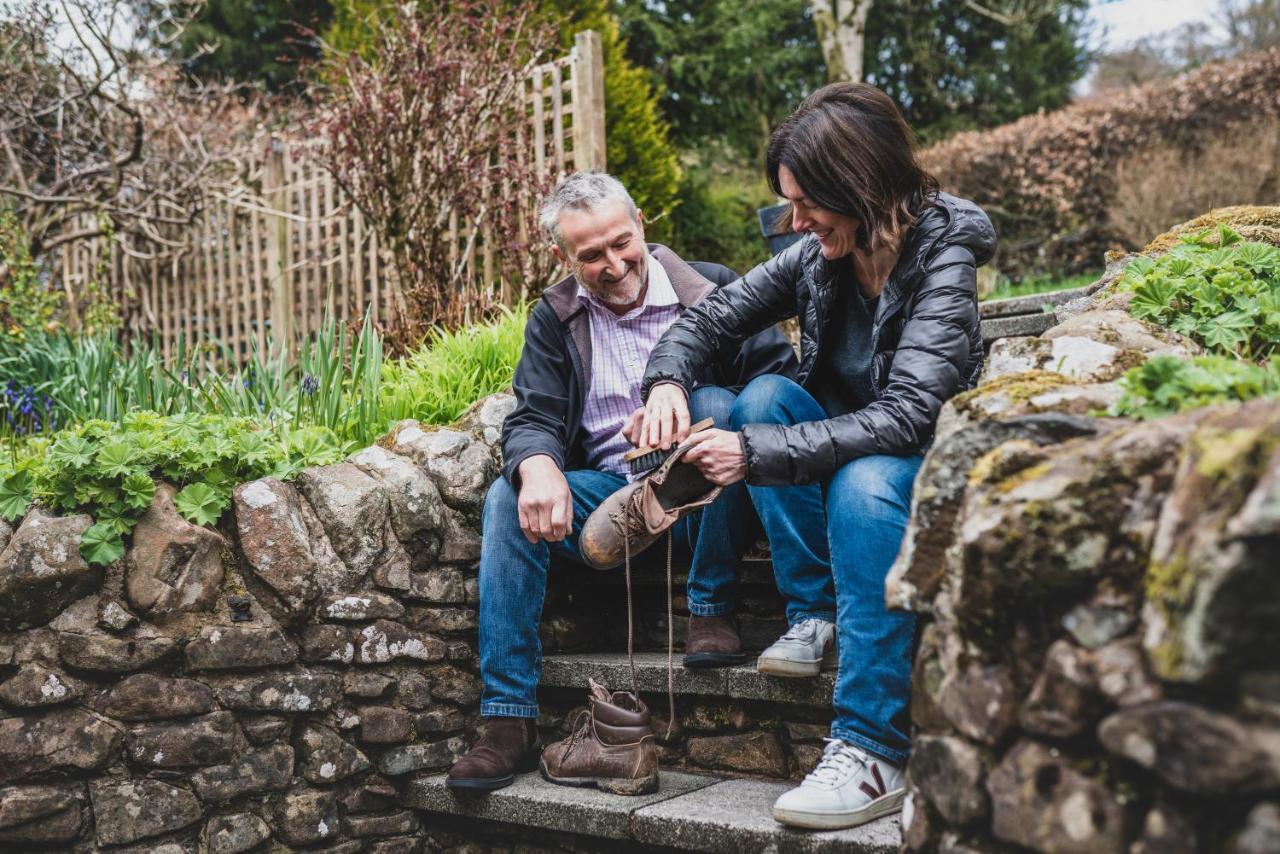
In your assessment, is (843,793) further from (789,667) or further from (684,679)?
(684,679)

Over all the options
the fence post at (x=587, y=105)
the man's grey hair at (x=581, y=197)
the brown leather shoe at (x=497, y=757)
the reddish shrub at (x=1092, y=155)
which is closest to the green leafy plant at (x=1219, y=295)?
the man's grey hair at (x=581, y=197)

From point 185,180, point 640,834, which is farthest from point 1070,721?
point 185,180

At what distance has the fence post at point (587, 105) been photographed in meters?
4.71

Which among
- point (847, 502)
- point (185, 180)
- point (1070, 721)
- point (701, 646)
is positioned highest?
point (185, 180)

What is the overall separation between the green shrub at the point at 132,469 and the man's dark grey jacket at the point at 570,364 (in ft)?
1.97

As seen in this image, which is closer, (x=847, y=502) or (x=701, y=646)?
(x=847, y=502)

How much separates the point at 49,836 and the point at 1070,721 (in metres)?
1.96

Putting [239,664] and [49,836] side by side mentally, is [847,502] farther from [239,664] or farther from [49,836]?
[49,836]

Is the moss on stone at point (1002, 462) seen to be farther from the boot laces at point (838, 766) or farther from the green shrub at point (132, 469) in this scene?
the green shrub at point (132, 469)

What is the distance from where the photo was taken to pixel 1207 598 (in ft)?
3.20

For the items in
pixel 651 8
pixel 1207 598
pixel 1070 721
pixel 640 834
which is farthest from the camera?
pixel 651 8

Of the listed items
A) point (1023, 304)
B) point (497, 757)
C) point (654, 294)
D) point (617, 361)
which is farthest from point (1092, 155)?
point (497, 757)

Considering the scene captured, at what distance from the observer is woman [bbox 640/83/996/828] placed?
6.07ft

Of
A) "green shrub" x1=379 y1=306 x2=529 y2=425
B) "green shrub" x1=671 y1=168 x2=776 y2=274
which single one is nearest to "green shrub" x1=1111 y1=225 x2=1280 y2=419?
"green shrub" x1=379 y1=306 x2=529 y2=425
